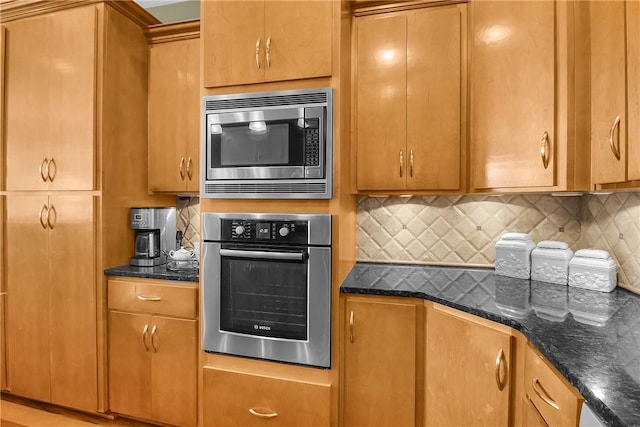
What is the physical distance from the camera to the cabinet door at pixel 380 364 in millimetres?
1711

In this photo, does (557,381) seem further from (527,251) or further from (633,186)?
(527,251)

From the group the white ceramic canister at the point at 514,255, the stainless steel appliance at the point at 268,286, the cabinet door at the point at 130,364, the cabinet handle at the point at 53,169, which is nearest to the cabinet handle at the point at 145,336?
the cabinet door at the point at 130,364

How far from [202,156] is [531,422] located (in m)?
1.84

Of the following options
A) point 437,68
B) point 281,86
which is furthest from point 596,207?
point 281,86

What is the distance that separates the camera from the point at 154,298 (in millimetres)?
2082

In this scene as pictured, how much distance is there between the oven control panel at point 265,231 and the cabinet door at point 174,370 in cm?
60

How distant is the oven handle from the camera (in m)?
1.78

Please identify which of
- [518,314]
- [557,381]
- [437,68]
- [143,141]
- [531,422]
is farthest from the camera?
[143,141]

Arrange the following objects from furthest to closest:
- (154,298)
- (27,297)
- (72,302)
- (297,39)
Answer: (27,297), (72,302), (154,298), (297,39)

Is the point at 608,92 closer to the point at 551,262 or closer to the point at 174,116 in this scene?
the point at 551,262

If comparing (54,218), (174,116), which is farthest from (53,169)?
(174,116)

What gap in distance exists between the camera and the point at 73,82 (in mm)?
2195

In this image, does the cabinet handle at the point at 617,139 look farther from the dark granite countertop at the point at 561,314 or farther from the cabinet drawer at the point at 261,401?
the cabinet drawer at the point at 261,401

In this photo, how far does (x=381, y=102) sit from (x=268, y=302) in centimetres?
128
